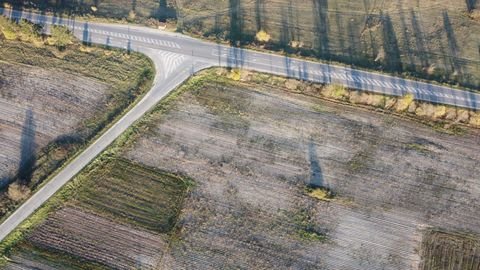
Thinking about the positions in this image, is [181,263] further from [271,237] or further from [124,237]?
[271,237]

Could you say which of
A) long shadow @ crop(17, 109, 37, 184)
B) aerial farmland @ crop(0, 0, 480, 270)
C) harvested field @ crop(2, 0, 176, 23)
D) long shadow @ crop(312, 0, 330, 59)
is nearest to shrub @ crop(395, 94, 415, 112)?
aerial farmland @ crop(0, 0, 480, 270)

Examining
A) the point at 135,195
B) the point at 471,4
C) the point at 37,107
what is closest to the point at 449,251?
the point at 471,4

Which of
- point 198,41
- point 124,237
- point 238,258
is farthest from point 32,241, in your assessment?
point 198,41

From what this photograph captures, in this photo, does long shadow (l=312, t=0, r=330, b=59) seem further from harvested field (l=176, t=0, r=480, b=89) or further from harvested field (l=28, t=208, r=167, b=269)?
harvested field (l=28, t=208, r=167, b=269)

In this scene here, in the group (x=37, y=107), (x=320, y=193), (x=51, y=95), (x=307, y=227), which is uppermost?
(x=51, y=95)

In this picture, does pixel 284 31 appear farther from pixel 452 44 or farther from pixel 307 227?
pixel 307 227
